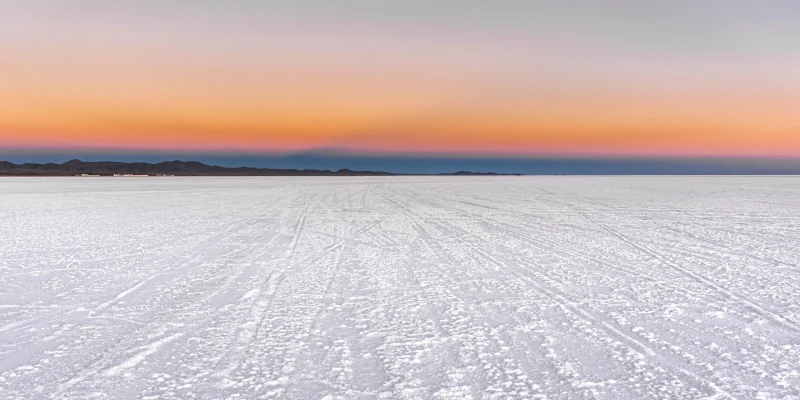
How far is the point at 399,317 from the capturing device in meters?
4.70

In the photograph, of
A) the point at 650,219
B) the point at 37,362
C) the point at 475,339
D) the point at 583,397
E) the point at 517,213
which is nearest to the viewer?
the point at 583,397

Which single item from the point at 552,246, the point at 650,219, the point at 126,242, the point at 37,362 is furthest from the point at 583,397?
the point at 650,219

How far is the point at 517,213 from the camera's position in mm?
15430

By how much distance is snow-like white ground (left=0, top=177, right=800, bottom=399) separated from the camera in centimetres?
326

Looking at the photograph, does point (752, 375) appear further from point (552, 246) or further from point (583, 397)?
point (552, 246)

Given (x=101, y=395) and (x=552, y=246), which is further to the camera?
(x=552, y=246)

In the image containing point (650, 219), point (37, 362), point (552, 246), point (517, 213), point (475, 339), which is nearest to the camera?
point (37, 362)

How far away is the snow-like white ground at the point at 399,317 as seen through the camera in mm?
3262

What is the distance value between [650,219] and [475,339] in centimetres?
1144

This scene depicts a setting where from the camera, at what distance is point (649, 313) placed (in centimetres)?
482

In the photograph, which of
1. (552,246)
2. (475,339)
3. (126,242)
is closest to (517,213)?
(552,246)

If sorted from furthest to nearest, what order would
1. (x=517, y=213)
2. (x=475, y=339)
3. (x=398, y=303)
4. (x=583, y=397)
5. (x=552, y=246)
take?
1. (x=517, y=213)
2. (x=552, y=246)
3. (x=398, y=303)
4. (x=475, y=339)
5. (x=583, y=397)

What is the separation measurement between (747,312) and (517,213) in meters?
10.6

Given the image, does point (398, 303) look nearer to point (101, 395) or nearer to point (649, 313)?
point (649, 313)
